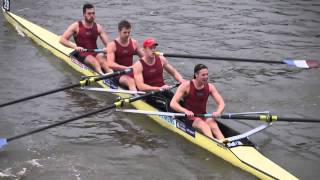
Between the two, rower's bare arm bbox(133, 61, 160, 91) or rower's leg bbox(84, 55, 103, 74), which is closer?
rower's bare arm bbox(133, 61, 160, 91)

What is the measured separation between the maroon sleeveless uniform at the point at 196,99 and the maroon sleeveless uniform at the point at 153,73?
4.34 feet

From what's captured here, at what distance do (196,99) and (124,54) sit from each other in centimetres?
312

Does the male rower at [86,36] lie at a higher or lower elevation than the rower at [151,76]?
higher

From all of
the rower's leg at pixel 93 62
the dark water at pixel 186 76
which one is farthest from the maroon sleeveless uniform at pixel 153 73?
the rower's leg at pixel 93 62

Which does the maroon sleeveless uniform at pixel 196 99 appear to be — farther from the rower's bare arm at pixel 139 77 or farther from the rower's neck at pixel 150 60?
the rower's neck at pixel 150 60

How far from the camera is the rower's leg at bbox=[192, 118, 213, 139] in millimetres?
9414

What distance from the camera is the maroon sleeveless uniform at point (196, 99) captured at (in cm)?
973

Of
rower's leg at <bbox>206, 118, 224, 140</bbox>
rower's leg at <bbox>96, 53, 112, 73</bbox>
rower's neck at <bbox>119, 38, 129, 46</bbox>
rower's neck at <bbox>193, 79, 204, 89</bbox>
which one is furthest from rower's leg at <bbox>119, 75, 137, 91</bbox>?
rower's leg at <bbox>206, 118, 224, 140</bbox>

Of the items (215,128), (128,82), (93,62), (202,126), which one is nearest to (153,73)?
(128,82)

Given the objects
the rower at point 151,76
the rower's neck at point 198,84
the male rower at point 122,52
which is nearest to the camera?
the rower's neck at point 198,84

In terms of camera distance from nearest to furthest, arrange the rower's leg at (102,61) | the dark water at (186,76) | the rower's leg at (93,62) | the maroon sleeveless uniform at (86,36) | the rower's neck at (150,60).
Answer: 1. the dark water at (186,76)
2. the rower's neck at (150,60)
3. the rower's leg at (93,62)
4. the rower's leg at (102,61)
5. the maroon sleeveless uniform at (86,36)

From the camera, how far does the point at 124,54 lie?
12.2m

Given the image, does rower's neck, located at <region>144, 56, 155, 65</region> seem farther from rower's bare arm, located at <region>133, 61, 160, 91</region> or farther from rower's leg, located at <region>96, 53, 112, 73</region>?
rower's leg, located at <region>96, 53, 112, 73</region>

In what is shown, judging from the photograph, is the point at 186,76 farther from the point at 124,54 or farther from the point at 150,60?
the point at 150,60
